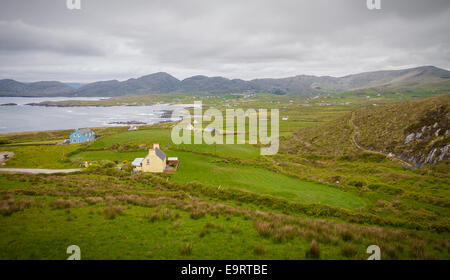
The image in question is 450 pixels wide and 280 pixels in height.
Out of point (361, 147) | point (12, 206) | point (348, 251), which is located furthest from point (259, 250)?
point (361, 147)

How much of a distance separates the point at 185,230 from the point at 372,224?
43.5ft

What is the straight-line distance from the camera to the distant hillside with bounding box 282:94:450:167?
32.1m

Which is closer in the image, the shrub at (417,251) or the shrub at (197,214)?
the shrub at (417,251)

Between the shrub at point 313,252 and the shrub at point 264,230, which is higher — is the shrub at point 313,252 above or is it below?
above

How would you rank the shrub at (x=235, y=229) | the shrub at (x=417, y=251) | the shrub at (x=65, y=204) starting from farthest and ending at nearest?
1. the shrub at (x=65, y=204)
2. the shrub at (x=235, y=229)
3. the shrub at (x=417, y=251)

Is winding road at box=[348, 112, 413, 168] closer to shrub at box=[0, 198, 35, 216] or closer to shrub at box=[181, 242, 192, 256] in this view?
shrub at box=[181, 242, 192, 256]

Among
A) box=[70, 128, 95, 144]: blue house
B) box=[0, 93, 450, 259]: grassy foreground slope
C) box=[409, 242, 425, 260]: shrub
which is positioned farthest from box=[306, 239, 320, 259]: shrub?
box=[70, 128, 95, 144]: blue house

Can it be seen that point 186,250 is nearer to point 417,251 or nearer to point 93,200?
point 93,200

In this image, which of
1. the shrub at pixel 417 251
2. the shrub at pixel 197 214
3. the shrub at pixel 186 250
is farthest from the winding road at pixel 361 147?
the shrub at pixel 186 250

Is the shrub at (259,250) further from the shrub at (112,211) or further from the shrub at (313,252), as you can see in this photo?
the shrub at (112,211)

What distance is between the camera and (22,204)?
11594 millimetres

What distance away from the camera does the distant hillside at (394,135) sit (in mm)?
32094
